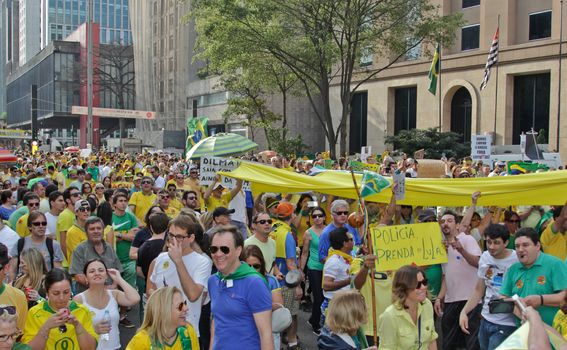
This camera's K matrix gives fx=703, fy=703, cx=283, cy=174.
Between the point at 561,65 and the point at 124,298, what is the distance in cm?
3635

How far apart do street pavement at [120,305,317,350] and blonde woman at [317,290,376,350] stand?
351 centimetres

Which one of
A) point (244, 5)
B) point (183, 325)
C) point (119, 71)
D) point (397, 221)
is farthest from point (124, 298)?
point (119, 71)

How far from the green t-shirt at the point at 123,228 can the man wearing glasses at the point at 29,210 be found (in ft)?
3.52

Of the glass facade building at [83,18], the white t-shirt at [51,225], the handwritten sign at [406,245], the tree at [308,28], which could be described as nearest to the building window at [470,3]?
the tree at [308,28]

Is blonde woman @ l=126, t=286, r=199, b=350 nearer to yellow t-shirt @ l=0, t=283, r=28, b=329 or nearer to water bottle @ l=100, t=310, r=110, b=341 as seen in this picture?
water bottle @ l=100, t=310, r=110, b=341

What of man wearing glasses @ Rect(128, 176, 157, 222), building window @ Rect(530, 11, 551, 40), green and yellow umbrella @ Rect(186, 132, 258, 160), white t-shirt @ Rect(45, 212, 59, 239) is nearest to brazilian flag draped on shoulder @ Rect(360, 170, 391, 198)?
white t-shirt @ Rect(45, 212, 59, 239)

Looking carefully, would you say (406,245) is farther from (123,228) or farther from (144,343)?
(123,228)

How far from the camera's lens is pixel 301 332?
29.9 ft

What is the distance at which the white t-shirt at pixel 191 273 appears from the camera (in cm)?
577

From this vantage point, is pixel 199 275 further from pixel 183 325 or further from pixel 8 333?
pixel 8 333

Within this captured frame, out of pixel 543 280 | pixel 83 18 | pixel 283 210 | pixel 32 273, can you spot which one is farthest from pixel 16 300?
pixel 83 18

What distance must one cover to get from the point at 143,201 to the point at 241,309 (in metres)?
7.34

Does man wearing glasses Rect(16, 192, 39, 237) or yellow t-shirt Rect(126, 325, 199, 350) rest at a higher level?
man wearing glasses Rect(16, 192, 39, 237)

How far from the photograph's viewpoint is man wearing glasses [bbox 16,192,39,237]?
911 centimetres
